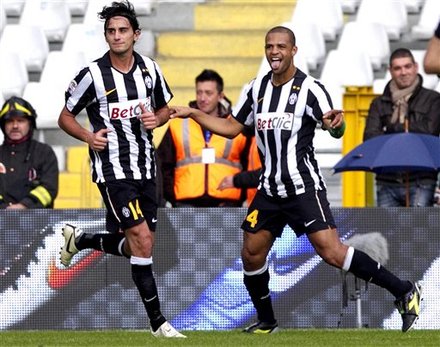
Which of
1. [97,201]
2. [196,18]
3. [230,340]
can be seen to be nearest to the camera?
[230,340]

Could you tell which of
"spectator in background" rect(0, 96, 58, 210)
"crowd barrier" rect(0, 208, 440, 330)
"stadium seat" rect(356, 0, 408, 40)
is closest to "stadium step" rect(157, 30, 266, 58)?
"stadium seat" rect(356, 0, 408, 40)

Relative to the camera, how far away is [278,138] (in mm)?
9547

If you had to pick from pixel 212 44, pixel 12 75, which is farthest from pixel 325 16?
pixel 12 75

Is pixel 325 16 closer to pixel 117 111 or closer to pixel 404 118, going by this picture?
pixel 404 118

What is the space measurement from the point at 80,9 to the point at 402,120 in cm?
592

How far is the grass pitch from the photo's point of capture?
9113mm

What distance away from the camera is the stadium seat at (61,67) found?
15180mm

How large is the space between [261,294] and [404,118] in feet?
8.36

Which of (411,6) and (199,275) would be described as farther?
(411,6)

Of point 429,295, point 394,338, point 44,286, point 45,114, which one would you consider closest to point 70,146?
point 45,114

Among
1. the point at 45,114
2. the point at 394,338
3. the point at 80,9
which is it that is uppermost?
the point at 80,9

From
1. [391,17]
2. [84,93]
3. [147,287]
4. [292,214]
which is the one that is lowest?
[147,287]

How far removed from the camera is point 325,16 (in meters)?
15.8

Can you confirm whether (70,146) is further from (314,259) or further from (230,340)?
(230,340)
